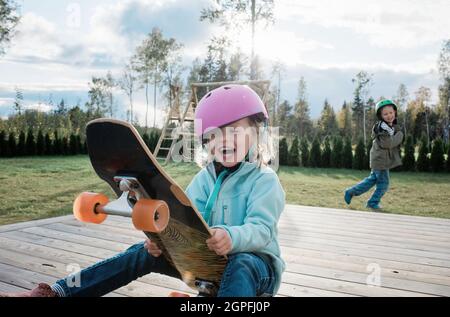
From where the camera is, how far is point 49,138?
13008 millimetres

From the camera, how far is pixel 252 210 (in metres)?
1.47

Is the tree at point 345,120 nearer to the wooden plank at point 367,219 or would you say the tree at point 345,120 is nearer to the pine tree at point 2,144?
the pine tree at point 2,144

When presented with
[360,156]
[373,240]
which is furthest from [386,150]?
[360,156]

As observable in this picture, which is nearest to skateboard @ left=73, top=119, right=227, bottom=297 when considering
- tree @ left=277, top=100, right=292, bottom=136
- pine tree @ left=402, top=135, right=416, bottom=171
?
pine tree @ left=402, top=135, right=416, bottom=171

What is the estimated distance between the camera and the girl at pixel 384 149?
217 inches

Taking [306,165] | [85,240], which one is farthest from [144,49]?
[85,240]

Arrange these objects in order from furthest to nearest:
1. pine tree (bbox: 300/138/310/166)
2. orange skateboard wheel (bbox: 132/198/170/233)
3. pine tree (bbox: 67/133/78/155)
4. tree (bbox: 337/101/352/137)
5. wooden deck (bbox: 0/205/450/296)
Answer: tree (bbox: 337/101/352/137), pine tree (bbox: 67/133/78/155), pine tree (bbox: 300/138/310/166), wooden deck (bbox: 0/205/450/296), orange skateboard wheel (bbox: 132/198/170/233)

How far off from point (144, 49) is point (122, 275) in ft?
74.4

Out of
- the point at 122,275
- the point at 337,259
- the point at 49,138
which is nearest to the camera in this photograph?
the point at 122,275

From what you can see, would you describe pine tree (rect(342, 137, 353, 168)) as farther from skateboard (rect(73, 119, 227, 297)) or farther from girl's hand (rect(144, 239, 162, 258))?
skateboard (rect(73, 119, 227, 297))

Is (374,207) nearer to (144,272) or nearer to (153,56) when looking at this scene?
(144,272)

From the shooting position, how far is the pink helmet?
151 centimetres

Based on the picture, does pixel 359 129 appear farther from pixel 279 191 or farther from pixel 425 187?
pixel 279 191

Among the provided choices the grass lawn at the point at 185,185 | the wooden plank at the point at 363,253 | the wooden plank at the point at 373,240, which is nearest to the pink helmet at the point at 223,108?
the wooden plank at the point at 363,253
